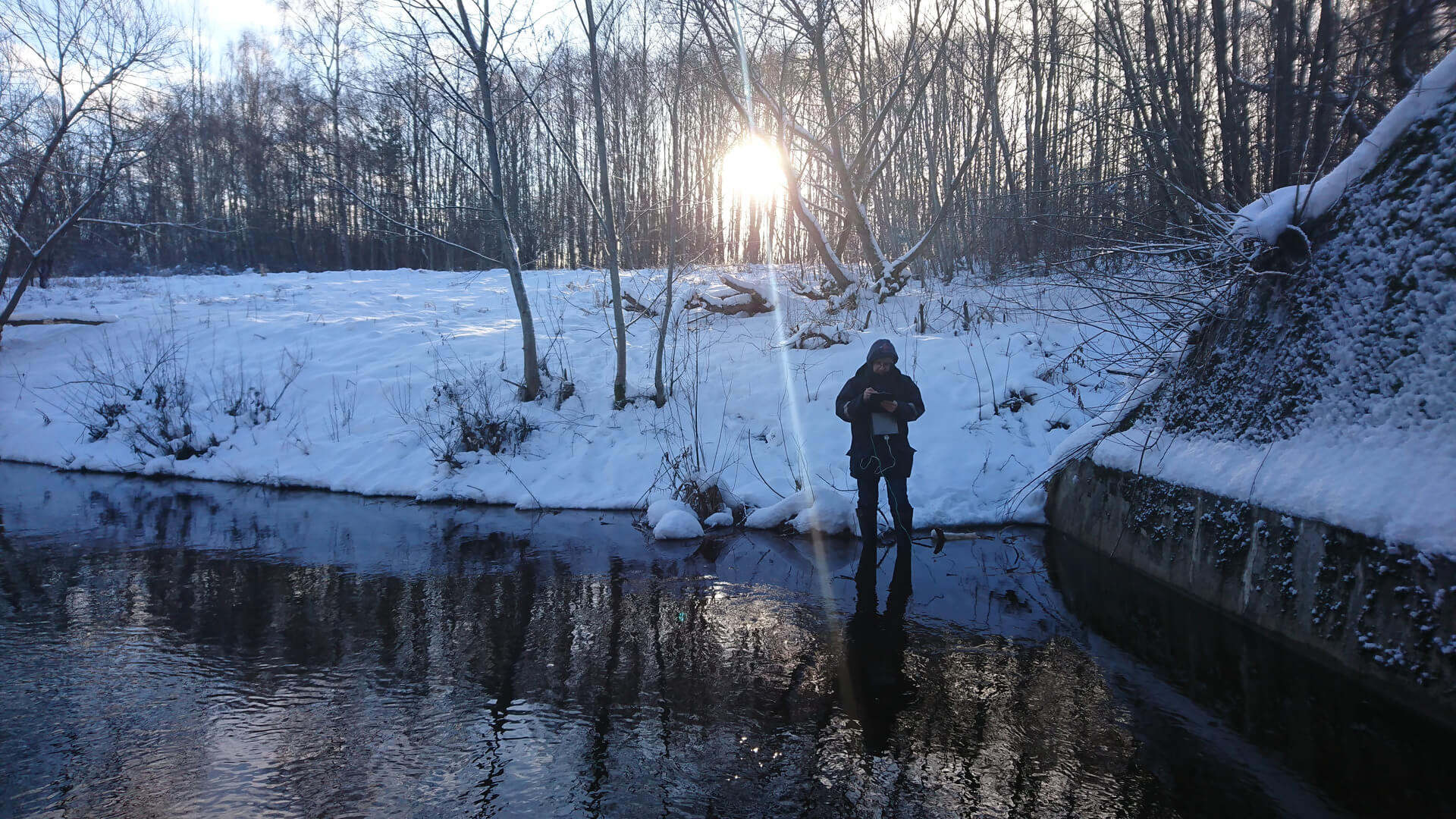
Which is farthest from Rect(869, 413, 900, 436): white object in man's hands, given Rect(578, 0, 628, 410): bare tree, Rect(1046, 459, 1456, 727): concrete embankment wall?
Rect(578, 0, 628, 410): bare tree

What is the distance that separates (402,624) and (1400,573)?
234 inches

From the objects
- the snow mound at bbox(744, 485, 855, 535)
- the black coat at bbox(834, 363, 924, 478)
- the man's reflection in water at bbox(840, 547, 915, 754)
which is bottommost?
the man's reflection in water at bbox(840, 547, 915, 754)

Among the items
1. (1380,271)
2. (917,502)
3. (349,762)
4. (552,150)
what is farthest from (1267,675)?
(552,150)

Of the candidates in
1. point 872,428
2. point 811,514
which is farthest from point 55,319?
point 872,428

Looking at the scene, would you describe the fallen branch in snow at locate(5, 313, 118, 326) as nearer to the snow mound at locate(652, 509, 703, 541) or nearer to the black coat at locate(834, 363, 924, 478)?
the snow mound at locate(652, 509, 703, 541)

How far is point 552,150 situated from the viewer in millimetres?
34625

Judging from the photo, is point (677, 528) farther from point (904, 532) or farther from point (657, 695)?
point (657, 695)

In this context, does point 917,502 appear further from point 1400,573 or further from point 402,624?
point 402,624

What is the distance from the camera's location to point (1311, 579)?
14.7ft

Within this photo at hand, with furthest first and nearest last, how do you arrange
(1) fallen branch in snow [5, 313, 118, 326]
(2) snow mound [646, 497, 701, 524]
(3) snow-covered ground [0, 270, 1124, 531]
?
1. (1) fallen branch in snow [5, 313, 118, 326]
2. (3) snow-covered ground [0, 270, 1124, 531]
3. (2) snow mound [646, 497, 701, 524]

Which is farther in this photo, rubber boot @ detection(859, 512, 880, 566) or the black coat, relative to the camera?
rubber boot @ detection(859, 512, 880, 566)

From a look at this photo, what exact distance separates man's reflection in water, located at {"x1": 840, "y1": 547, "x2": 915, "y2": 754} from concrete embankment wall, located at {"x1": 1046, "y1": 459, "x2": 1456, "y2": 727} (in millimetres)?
2128

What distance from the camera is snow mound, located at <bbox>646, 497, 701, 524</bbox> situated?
815 centimetres

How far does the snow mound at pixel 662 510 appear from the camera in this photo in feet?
26.7
